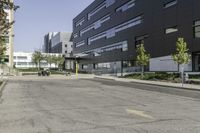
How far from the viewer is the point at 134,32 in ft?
212

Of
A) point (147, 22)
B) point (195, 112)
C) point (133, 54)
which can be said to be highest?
point (147, 22)

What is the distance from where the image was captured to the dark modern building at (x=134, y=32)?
4612 centimetres

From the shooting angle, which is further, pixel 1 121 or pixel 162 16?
pixel 162 16

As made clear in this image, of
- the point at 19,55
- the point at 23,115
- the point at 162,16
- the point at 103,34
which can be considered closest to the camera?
the point at 23,115

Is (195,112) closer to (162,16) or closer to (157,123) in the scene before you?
(157,123)

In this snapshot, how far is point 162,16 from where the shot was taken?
5262 cm

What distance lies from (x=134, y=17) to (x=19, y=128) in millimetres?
56532

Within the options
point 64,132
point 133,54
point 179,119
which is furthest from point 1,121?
point 133,54

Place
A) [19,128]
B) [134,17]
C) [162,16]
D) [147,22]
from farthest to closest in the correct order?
[134,17], [147,22], [162,16], [19,128]

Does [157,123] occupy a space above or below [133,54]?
below

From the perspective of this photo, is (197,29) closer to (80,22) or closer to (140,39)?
(140,39)

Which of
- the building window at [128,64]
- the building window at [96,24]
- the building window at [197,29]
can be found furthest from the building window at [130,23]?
the building window at [197,29]

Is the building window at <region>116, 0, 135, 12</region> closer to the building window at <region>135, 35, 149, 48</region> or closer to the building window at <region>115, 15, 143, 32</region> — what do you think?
the building window at <region>115, 15, 143, 32</region>

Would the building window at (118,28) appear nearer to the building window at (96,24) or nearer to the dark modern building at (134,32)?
the dark modern building at (134,32)
